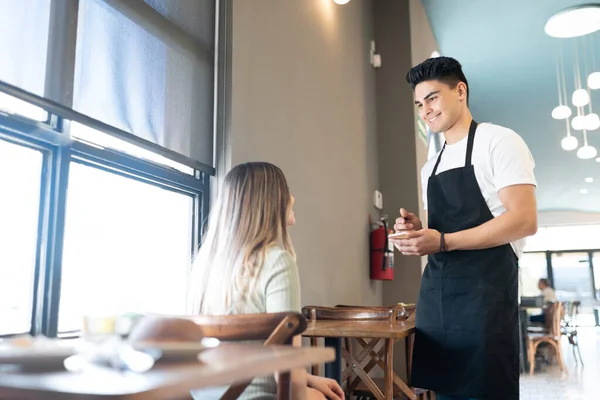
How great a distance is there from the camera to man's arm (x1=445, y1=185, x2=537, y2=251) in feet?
5.14

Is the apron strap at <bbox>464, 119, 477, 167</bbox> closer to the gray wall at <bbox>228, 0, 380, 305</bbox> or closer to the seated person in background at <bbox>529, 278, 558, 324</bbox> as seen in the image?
the gray wall at <bbox>228, 0, 380, 305</bbox>

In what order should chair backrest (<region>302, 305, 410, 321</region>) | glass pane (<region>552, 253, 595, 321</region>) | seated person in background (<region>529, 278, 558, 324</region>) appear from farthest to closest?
glass pane (<region>552, 253, 595, 321</region>) → seated person in background (<region>529, 278, 558, 324</region>) → chair backrest (<region>302, 305, 410, 321</region>)

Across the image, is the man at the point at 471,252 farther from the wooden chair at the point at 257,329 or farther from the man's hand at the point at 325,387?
the wooden chair at the point at 257,329

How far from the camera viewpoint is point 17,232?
142cm

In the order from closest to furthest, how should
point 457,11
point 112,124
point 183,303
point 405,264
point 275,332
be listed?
point 275,332 < point 112,124 < point 183,303 < point 405,264 < point 457,11

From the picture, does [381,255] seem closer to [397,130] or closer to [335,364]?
[397,130]

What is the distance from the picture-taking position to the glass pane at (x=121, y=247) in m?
1.59

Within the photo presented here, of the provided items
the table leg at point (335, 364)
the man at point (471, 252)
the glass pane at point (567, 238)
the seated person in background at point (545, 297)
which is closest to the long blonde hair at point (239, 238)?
the man at point (471, 252)

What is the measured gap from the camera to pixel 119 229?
5.86ft

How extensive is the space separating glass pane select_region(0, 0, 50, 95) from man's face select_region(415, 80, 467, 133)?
48.1 inches

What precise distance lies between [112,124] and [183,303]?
30.8 inches

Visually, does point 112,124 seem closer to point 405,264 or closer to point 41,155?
point 41,155

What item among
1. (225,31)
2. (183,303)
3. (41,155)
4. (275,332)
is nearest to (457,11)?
(225,31)

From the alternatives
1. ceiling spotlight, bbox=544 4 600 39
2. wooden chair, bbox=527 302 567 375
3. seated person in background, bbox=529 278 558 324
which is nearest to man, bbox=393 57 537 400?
ceiling spotlight, bbox=544 4 600 39
